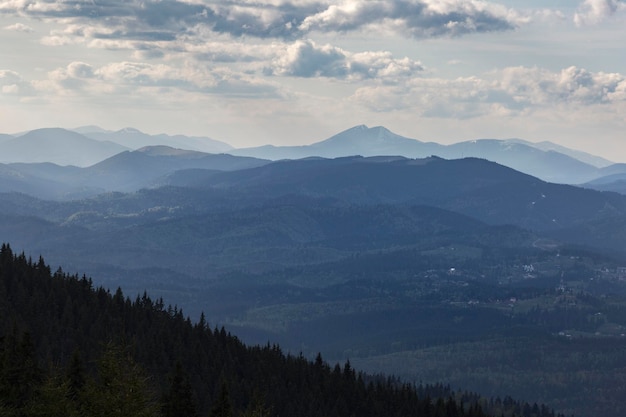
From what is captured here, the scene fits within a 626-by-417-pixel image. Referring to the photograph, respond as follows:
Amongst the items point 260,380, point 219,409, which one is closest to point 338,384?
point 260,380

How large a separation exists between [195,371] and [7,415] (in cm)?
11383

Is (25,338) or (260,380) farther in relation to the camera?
(260,380)

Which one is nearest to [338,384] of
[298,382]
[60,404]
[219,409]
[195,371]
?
[298,382]

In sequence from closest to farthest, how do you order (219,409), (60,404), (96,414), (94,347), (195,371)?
1. (96,414)
2. (60,404)
3. (219,409)
4. (94,347)
5. (195,371)

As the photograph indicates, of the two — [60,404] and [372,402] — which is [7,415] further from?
[372,402]

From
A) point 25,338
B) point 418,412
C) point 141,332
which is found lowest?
point 418,412

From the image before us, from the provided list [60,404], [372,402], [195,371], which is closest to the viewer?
[60,404]

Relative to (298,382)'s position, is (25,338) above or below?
above

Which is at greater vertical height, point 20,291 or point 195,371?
point 20,291

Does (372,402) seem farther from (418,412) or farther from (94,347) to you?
(94,347)

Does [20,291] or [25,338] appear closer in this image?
[25,338]

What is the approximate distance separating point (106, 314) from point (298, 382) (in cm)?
4555

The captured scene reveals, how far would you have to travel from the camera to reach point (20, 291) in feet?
573

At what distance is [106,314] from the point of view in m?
188
